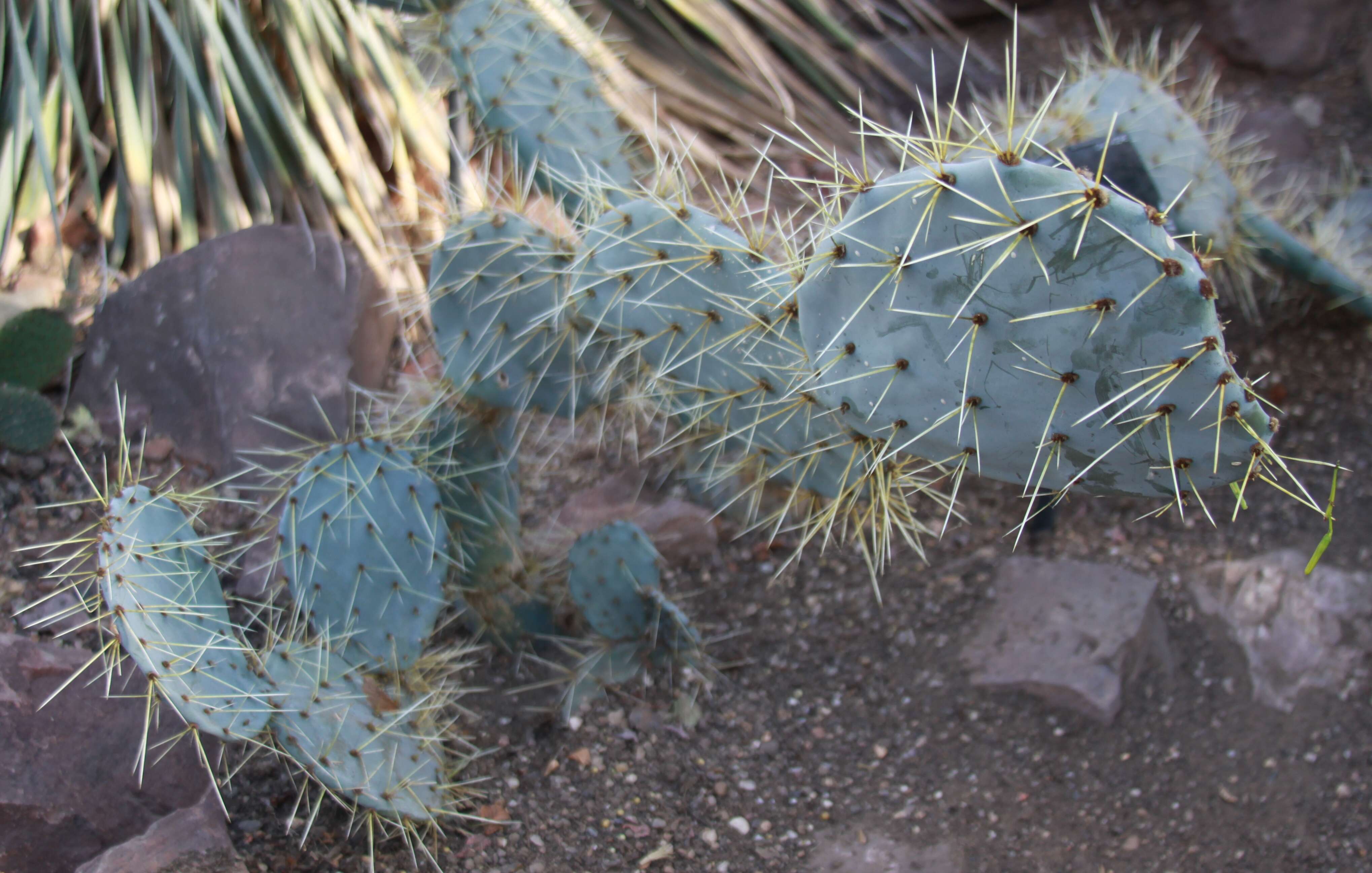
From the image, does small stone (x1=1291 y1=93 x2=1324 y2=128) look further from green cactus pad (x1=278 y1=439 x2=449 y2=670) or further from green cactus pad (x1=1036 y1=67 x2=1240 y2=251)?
green cactus pad (x1=278 y1=439 x2=449 y2=670)

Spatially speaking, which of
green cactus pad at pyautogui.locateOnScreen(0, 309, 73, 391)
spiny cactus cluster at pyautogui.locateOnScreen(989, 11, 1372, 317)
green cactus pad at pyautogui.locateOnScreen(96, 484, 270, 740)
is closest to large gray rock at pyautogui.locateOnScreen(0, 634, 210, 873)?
green cactus pad at pyautogui.locateOnScreen(96, 484, 270, 740)

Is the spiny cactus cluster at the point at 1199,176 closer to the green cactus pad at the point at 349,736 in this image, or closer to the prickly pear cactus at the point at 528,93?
the prickly pear cactus at the point at 528,93

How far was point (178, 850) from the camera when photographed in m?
1.61

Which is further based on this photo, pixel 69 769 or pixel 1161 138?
pixel 1161 138

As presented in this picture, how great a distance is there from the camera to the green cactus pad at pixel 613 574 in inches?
83.3

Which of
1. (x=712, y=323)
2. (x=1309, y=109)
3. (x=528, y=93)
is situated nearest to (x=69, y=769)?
(x=712, y=323)

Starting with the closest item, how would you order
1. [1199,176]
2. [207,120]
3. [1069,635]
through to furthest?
[1069,635] < [1199,176] < [207,120]

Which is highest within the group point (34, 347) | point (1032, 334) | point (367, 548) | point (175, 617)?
point (1032, 334)

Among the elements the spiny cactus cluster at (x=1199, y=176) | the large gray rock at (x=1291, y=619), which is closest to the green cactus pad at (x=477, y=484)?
the spiny cactus cluster at (x=1199, y=176)

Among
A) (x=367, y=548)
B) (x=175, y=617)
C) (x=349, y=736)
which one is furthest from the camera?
(x=367, y=548)

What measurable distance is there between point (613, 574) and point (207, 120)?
180cm

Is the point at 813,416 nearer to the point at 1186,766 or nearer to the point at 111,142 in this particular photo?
the point at 1186,766

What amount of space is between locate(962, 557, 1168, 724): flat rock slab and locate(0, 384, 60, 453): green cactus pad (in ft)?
7.02

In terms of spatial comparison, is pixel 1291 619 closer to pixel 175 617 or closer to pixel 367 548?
pixel 367 548
